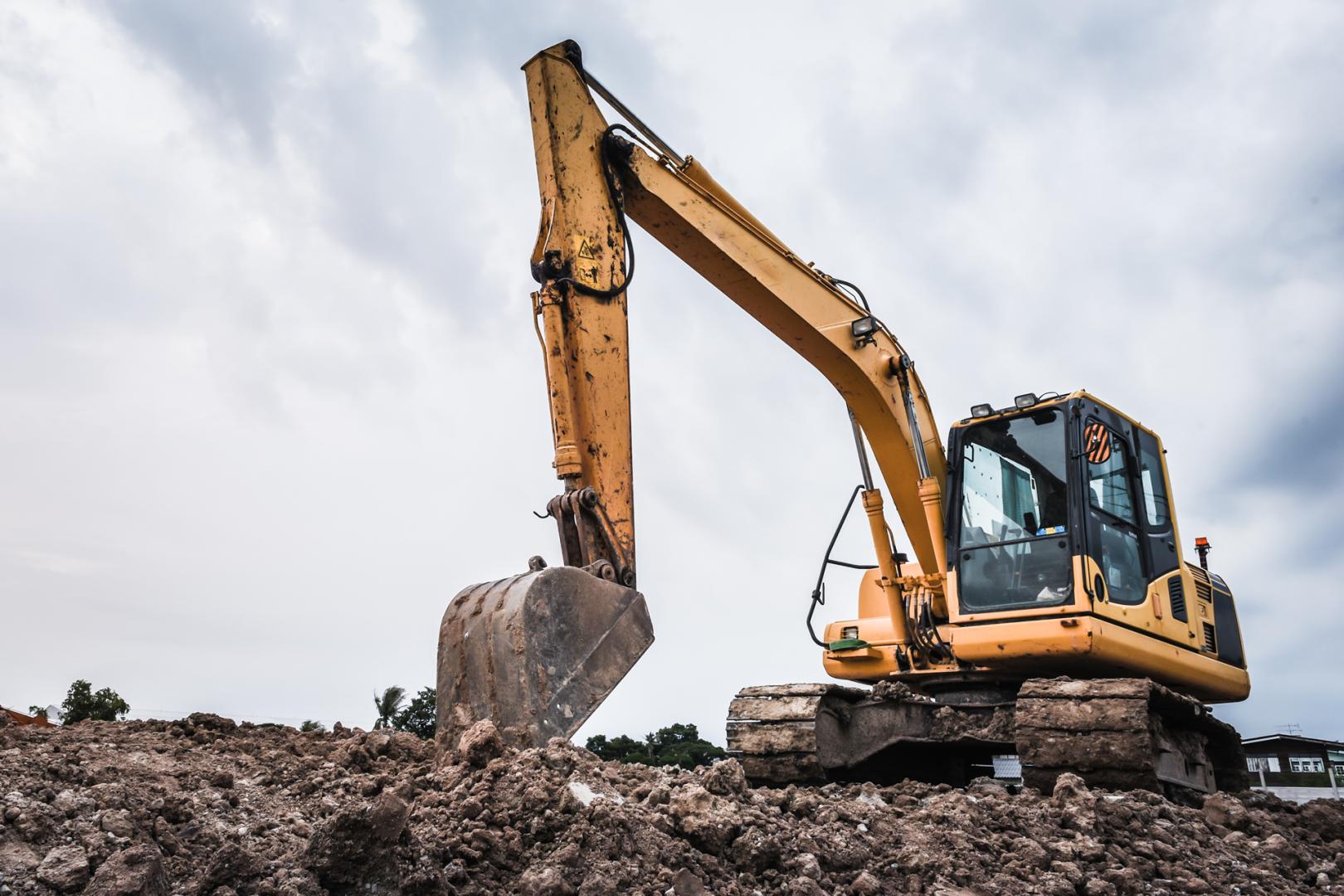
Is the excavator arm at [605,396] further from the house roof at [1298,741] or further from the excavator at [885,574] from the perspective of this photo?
the house roof at [1298,741]

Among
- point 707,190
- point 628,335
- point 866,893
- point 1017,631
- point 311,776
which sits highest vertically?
point 707,190

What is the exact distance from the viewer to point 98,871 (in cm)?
268

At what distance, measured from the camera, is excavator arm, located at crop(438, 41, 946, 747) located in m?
4.39

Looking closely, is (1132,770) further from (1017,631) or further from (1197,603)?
(1197,603)

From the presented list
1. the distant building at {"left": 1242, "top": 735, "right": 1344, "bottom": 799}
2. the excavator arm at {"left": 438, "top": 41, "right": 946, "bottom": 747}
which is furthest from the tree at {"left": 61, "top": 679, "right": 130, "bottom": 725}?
the distant building at {"left": 1242, "top": 735, "right": 1344, "bottom": 799}

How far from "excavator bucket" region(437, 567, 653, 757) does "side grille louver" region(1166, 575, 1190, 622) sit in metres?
3.83

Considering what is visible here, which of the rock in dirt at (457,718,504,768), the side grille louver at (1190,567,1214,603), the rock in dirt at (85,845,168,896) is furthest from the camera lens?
the side grille louver at (1190,567,1214,603)

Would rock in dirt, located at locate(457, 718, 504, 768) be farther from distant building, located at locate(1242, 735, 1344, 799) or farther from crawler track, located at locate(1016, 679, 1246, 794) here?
distant building, located at locate(1242, 735, 1344, 799)

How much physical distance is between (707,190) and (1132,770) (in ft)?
13.1

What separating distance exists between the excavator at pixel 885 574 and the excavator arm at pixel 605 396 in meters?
0.01

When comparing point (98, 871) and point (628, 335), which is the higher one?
point (628, 335)

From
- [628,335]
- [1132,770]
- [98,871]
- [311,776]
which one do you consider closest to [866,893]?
[311,776]

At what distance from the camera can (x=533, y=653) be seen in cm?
429

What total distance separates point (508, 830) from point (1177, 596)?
16.8ft
